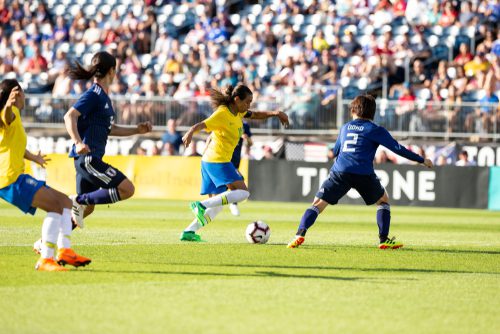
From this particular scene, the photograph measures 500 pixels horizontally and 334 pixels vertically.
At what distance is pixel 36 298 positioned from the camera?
8.63 m

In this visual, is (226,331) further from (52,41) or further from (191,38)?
(52,41)

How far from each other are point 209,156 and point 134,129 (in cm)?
228

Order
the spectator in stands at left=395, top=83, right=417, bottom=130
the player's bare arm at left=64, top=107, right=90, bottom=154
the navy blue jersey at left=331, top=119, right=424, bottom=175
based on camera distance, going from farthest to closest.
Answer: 1. the spectator in stands at left=395, top=83, right=417, bottom=130
2. the navy blue jersey at left=331, top=119, right=424, bottom=175
3. the player's bare arm at left=64, top=107, right=90, bottom=154

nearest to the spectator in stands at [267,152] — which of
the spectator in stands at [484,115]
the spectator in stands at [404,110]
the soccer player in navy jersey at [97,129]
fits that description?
the spectator in stands at [404,110]

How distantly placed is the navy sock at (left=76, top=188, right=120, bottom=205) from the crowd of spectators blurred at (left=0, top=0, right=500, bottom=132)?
16228 mm

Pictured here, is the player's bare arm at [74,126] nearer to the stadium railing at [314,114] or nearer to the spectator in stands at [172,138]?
the stadium railing at [314,114]

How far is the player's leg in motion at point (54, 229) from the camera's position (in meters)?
10.2

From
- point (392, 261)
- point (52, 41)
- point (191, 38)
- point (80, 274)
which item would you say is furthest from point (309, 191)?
point (80, 274)

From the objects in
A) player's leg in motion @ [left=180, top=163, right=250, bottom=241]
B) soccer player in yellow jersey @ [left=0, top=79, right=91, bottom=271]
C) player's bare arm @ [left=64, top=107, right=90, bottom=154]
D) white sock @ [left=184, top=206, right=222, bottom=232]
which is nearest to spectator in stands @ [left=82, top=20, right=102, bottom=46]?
player's leg in motion @ [left=180, top=163, right=250, bottom=241]

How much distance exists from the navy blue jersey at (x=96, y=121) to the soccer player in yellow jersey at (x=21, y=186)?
4.98ft

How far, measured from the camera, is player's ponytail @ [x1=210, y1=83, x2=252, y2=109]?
1436cm

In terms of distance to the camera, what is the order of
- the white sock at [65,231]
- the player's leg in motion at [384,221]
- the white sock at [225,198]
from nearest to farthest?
the white sock at [65,231] → the player's leg in motion at [384,221] → the white sock at [225,198]

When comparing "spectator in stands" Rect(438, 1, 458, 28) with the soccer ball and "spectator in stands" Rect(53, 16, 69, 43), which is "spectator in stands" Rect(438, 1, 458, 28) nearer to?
"spectator in stands" Rect(53, 16, 69, 43)

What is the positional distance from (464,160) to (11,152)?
59.1 feet
